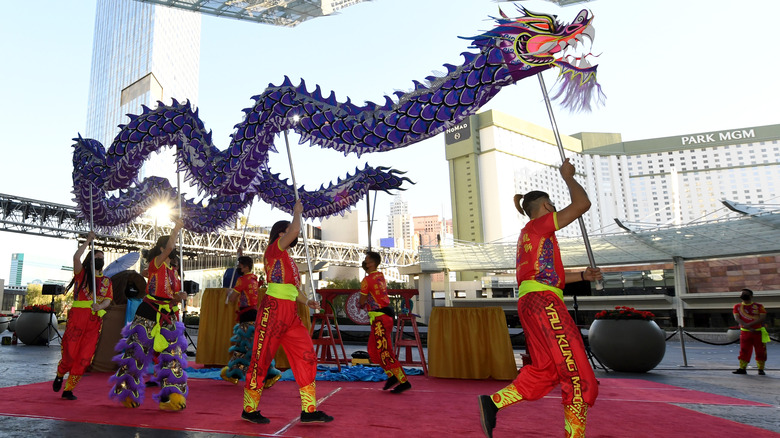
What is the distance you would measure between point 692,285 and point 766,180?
89277 mm

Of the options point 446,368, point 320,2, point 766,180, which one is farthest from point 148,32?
point 766,180

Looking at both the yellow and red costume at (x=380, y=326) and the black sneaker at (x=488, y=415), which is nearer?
the black sneaker at (x=488, y=415)

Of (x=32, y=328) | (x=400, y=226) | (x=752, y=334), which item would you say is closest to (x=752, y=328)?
(x=752, y=334)

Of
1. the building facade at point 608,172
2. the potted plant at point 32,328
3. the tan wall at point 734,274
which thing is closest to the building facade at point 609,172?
the building facade at point 608,172

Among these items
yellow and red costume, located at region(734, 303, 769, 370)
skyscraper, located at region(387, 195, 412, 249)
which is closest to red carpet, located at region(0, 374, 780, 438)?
yellow and red costume, located at region(734, 303, 769, 370)

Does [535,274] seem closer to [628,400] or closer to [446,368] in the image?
[628,400]

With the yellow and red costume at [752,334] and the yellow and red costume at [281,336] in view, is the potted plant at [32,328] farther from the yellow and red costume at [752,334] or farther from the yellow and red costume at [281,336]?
the yellow and red costume at [752,334]

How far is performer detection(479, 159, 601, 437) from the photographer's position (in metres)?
2.71

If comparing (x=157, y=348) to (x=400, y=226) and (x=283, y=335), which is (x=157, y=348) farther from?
(x=400, y=226)

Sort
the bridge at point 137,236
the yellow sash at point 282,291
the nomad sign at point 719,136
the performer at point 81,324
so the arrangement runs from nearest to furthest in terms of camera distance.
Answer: the yellow sash at point 282,291
the performer at point 81,324
the bridge at point 137,236
the nomad sign at point 719,136

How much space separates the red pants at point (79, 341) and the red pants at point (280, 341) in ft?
7.40

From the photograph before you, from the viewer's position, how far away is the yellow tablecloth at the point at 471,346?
690cm

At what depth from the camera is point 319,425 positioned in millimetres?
3662

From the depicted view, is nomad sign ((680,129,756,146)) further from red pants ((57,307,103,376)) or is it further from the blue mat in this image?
red pants ((57,307,103,376))
